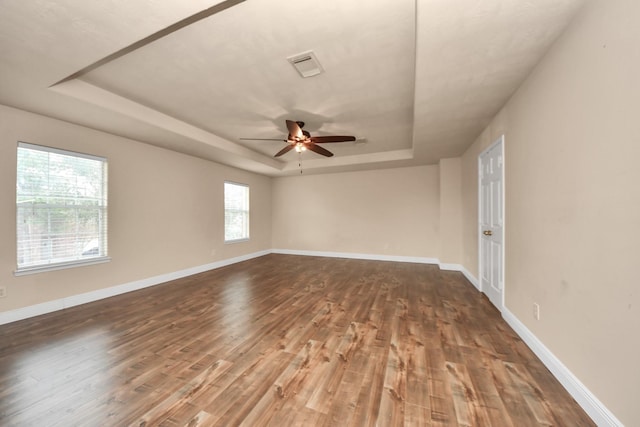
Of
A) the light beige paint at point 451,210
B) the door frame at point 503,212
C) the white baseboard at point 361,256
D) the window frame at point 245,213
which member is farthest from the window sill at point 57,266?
the light beige paint at point 451,210

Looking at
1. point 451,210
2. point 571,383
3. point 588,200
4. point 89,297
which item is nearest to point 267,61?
point 588,200

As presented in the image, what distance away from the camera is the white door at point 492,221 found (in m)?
2.80

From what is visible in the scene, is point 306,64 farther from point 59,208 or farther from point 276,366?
point 59,208

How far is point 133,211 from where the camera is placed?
12.4ft

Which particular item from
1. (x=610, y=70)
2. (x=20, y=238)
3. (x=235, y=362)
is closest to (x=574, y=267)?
(x=610, y=70)

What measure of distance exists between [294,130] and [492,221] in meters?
2.92

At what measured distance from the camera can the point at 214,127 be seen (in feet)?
12.6

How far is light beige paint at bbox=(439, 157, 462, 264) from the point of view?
16.5 feet

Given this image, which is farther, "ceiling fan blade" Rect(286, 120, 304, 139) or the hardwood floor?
"ceiling fan blade" Rect(286, 120, 304, 139)

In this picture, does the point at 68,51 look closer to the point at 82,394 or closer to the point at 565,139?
the point at 82,394

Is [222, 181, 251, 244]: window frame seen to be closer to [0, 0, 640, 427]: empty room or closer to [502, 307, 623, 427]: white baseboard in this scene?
[0, 0, 640, 427]: empty room

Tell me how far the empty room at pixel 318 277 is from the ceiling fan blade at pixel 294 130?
0.03m

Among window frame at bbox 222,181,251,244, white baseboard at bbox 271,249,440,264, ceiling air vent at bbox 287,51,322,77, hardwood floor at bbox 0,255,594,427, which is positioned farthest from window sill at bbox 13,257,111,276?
white baseboard at bbox 271,249,440,264

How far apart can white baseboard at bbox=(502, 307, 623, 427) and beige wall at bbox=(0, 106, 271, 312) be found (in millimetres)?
5221
